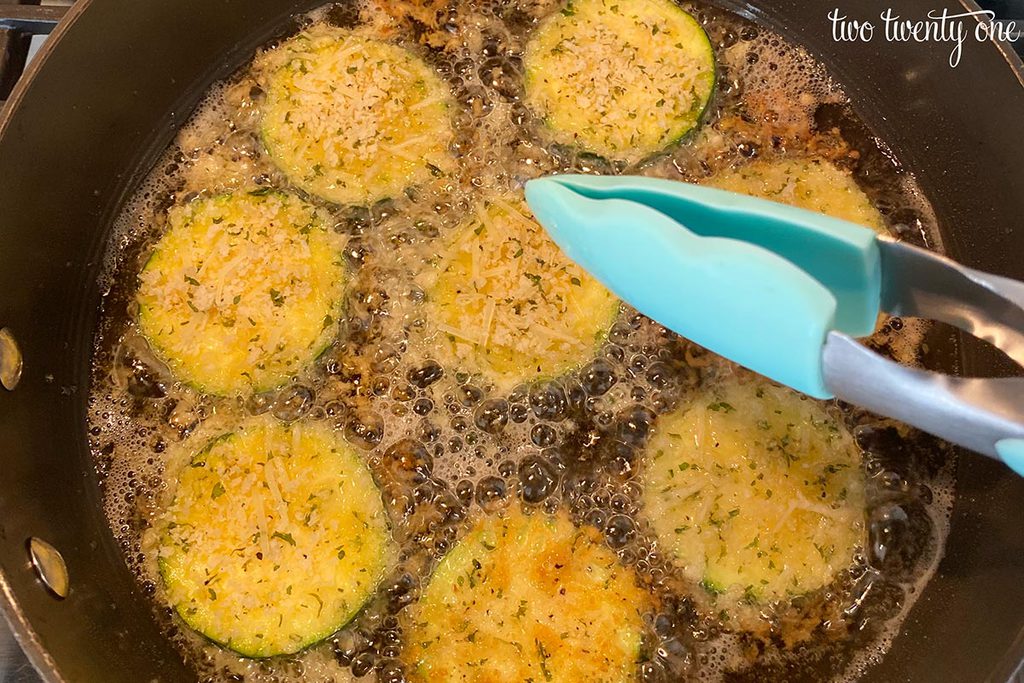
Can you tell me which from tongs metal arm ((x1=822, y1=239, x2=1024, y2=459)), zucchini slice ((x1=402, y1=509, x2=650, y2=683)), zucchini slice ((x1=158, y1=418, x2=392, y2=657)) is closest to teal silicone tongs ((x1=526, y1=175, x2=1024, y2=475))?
tongs metal arm ((x1=822, y1=239, x2=1024, y2=459))

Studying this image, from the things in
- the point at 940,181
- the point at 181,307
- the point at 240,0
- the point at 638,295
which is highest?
the point at 240,0

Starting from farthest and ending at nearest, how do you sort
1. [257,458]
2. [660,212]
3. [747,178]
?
[747,178], [257,458], [660,212]

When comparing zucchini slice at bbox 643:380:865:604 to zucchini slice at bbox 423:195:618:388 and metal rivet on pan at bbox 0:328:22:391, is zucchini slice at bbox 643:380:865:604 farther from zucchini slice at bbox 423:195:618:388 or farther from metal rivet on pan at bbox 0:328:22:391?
metal rivet on pan at bbox 0:328:22:391

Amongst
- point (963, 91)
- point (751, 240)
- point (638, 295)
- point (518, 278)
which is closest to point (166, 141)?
point (518, 278)

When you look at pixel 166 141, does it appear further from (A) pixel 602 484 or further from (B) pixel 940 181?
(B) pixel 940 181

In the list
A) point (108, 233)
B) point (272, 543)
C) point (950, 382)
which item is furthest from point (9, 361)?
point (950, 382)

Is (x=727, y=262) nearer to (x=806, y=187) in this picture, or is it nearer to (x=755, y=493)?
(x=755, y=493)
